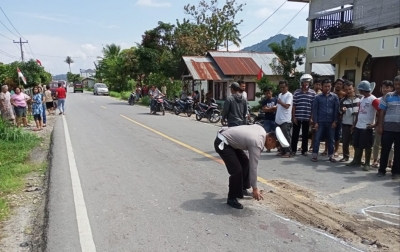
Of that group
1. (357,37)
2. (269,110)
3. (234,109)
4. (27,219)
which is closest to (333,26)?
(357,37)

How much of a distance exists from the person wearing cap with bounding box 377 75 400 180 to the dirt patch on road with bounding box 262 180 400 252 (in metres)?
1.96

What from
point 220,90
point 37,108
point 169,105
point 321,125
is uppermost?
point 220,90

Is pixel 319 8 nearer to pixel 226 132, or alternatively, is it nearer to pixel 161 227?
pixel 226 132

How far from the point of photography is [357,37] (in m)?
13.8

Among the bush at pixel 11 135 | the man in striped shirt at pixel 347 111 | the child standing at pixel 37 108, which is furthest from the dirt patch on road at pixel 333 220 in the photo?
the child standing at pixel 37 108

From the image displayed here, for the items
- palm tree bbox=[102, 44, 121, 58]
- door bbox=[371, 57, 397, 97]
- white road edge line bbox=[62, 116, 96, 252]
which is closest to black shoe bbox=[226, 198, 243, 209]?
white road edge line bbox=[62, 116, 96, 252]

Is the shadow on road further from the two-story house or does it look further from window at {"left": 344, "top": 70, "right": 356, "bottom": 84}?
window at {"left": 344, "top": 70, "right": 356, "bottom": 84}

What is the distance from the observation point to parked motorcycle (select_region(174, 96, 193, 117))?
66.4 feet

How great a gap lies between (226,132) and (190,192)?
52.0 inches

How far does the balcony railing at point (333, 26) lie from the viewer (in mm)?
14758

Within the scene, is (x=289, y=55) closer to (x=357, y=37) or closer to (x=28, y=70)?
(x=357, y=37)

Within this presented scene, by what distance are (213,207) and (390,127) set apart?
12.2 feet

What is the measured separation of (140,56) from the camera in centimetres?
2928

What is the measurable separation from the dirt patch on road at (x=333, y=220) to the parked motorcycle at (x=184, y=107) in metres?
14.8
